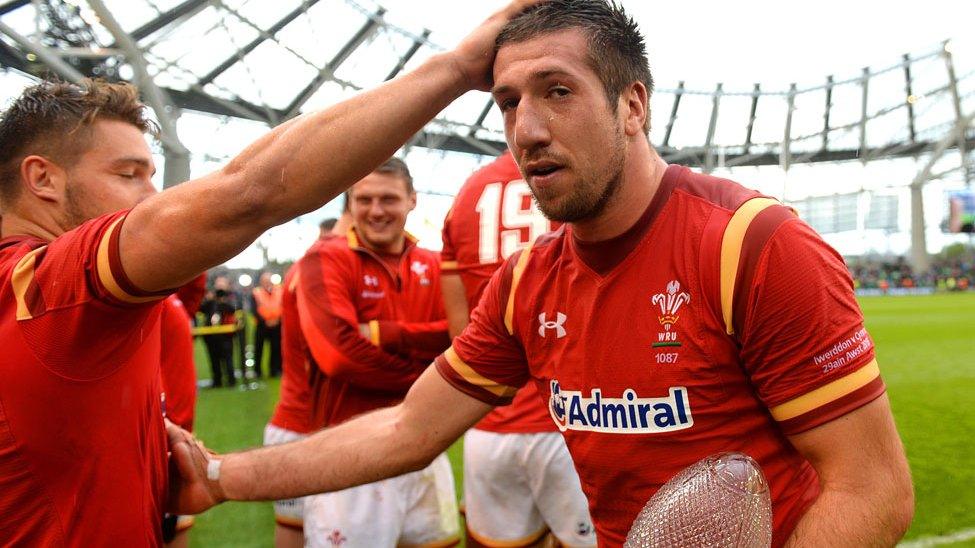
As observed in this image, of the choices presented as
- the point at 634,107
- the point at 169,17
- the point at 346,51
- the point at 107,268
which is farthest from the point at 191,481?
the point at 346,51

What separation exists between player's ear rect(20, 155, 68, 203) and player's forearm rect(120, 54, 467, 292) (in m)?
0.59

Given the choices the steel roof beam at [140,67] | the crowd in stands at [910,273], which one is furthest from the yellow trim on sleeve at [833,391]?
the crowd in stands at [910,273]

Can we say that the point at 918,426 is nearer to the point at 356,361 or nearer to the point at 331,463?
the point at 356,361

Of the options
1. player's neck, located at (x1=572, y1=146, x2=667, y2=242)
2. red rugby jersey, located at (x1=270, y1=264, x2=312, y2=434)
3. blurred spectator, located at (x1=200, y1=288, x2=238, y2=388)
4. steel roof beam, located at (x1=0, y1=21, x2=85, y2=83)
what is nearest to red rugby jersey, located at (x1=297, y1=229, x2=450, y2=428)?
red rugby jersey, located at (x1=270, y1=264, x2=312, y2=434)

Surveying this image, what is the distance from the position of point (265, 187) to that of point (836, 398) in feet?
3.73

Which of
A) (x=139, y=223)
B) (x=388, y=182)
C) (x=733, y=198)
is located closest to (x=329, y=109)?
(x=139, y=223)

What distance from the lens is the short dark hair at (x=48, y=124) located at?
1610 mm

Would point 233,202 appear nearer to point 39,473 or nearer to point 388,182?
point 39,473

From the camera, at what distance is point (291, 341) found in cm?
377

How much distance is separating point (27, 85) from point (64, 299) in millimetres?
886

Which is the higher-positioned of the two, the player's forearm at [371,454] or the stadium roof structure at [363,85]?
the stadium roof structure at [363,85]

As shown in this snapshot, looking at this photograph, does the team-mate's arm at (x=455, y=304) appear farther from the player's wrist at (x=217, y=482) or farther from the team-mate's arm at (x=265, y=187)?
the team-mate's arm at (x=265, y=187)

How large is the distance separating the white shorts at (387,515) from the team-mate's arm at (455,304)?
0.67 m

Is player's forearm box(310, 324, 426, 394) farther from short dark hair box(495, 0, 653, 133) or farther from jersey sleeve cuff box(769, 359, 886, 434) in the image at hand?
jersey sleeve cuff box(769, 359, 886, 434)
